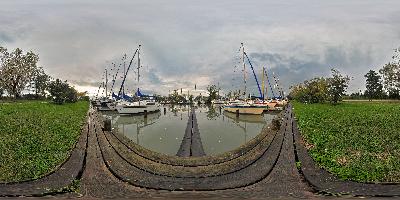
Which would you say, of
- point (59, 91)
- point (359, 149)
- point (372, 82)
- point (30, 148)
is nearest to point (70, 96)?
point (59, 91)

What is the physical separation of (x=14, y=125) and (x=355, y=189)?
26.1 metres

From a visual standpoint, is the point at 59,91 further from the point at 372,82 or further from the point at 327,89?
the point at 372,82

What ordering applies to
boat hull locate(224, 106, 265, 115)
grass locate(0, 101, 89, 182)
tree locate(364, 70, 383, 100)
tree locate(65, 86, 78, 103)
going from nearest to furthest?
grass locate(0, 101, 89, 182) → boat hull locate(224, 106, 265, 115) → tree locate(65, 86, 78, 103) → tree locate(364, 70, 383, 100)

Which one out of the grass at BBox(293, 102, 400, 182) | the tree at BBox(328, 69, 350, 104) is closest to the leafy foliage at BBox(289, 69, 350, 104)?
the tree at BBox(328, 69, 350, 104)

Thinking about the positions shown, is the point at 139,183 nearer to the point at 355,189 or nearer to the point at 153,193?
the point at 153,193

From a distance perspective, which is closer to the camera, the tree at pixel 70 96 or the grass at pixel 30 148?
the grass at pixel 30 148

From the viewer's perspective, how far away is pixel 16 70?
66688mm

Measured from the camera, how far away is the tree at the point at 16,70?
65.2 m

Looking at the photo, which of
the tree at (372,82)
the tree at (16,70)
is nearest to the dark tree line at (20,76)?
the tree at (16,70)

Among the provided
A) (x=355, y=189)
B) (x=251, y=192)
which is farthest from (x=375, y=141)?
(x=251, y=192)

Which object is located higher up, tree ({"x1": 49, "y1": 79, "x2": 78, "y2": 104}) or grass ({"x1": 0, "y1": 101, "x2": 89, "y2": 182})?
tree ({"x1": 49, "y1": 79, "x2": 78, "y2": 104})

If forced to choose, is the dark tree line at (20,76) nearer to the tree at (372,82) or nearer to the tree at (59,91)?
the tree at (59,91)

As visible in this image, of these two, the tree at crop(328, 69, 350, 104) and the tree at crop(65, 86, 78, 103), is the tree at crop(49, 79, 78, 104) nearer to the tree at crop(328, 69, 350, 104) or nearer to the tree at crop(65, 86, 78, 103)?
the tree at crop(65, 86, 78, 103)

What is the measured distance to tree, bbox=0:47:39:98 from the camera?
214ft
